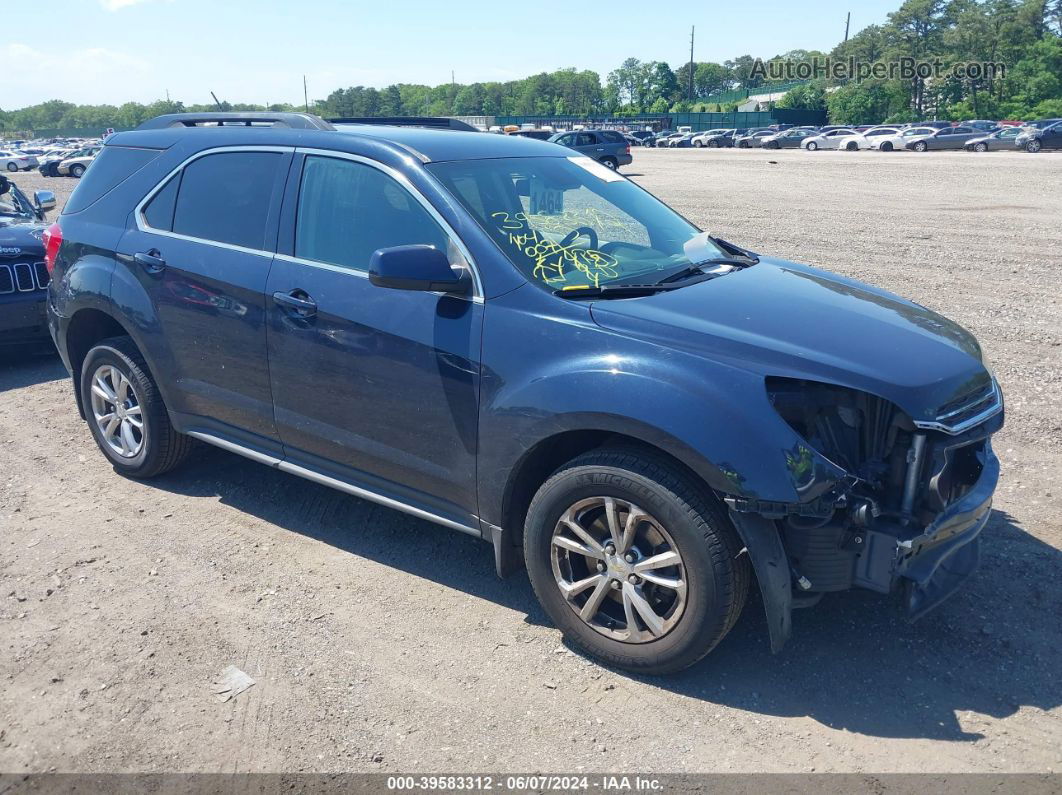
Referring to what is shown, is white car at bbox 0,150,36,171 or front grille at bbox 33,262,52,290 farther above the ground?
white car at bbox 0,150,36,171

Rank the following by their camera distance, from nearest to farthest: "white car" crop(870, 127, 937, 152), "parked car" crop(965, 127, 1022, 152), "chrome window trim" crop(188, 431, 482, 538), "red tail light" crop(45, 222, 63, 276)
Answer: "chrome window trim" crop(188, 431, 482, 538) < "red tail light" crop(45, 222, 63, 276) < "parked car" crop(965, 127, 1022, 152) < "white car" crop(870, 127, 937, 152)

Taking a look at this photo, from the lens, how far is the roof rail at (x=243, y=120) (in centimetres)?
454

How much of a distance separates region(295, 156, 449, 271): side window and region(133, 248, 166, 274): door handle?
0.96 meters

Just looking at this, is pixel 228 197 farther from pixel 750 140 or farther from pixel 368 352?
pixel 750 140

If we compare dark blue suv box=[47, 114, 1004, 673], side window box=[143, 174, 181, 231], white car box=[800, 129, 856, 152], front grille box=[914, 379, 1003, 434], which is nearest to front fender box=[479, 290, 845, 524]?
dark blue suv box=[47, 114, 1004, 673]

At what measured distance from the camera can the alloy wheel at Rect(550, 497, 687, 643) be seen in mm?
3248

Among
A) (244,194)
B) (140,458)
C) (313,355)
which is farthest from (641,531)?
(140,458)

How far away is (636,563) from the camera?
10.8 feet

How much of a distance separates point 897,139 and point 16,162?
47.7 meters

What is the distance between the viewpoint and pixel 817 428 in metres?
3.18

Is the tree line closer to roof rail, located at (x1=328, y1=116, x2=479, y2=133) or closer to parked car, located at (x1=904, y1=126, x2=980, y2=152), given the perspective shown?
parked car, located at (x1=904, y1=126, x2=980, y2=152)

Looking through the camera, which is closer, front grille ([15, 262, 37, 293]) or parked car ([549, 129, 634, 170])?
front grille ([15, 262, 37, 293])

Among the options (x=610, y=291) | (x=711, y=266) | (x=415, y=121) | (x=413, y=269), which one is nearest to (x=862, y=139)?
(x=415, y=121)

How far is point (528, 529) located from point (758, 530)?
936mm
